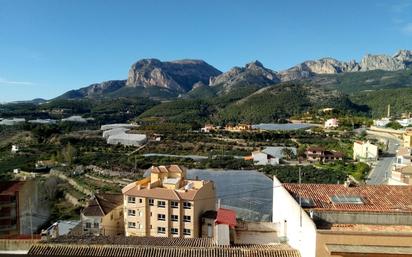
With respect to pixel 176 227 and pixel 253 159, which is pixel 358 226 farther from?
pixel 253 159

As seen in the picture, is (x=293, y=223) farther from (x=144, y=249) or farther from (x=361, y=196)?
(x=144, y=249)

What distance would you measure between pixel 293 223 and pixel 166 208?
10483 mm

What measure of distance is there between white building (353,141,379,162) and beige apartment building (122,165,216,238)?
36392 millimetres

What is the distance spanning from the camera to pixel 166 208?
1994 centimetres

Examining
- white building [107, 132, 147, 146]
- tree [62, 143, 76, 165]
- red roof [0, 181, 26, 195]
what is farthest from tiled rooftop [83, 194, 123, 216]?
white building [107, 132, 147, 146]

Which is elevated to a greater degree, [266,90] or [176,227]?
[266,90]

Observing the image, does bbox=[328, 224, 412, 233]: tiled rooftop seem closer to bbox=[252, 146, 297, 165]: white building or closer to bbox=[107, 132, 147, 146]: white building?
bbox=[252, 146, 297, 165]: white building

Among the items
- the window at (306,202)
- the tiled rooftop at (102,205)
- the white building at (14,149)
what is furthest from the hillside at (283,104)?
the window at (306,202)

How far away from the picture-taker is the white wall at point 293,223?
881cm

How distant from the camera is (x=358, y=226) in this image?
9469mm

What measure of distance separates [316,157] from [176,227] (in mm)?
37868

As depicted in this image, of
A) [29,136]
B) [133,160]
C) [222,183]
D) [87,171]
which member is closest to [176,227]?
[222,183]

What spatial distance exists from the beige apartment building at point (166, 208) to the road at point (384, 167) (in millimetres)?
21355

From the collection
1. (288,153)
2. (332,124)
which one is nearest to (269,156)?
(288,153)
